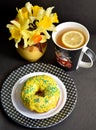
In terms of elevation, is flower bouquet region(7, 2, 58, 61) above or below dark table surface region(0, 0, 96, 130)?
above

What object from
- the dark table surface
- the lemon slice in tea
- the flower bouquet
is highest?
the flower bouquet

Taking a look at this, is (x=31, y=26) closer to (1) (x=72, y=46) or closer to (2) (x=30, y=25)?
(2) (x=30, y=25)

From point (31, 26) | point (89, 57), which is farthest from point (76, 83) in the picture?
point (31, 26)

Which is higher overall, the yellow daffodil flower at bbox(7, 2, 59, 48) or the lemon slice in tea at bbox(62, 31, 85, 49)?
the yellow daffodil flower at bbox(7, 2, 59, 48)

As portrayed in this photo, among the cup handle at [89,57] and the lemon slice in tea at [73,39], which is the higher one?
the lemon slice in tea at [73,39]

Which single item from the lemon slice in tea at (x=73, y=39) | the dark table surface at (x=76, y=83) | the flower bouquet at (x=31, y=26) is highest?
the flower bouquet at (x=31, y=26)
